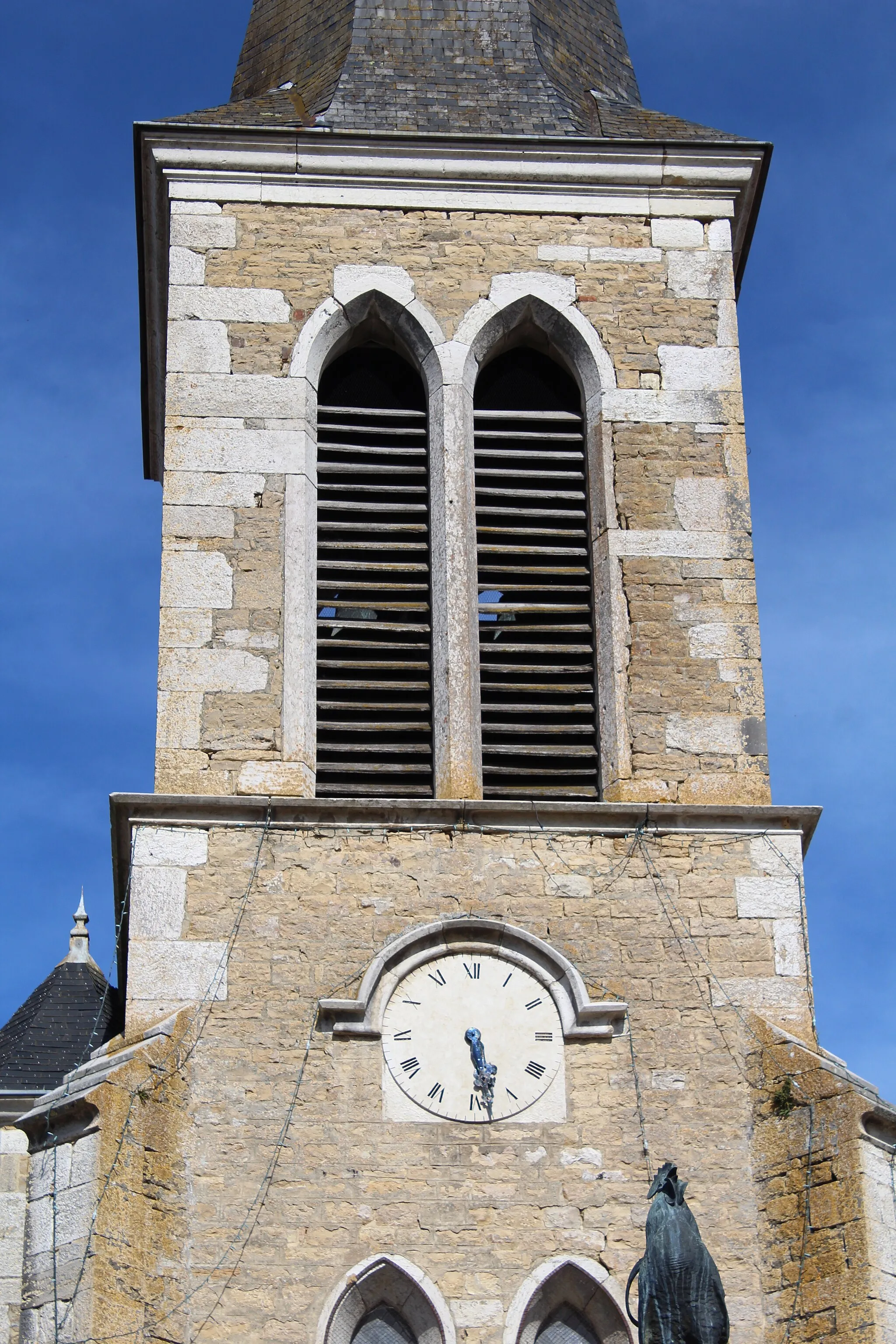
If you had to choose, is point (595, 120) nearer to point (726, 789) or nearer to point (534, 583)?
point (534, 583)

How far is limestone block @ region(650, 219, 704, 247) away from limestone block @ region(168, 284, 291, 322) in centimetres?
207

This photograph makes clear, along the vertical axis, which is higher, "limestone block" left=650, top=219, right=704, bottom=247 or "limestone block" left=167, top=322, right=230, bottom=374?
"limestone block" left=650, top=219, right=704, bottom=247

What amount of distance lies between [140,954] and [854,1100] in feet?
10.3

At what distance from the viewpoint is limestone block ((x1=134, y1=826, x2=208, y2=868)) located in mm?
11953

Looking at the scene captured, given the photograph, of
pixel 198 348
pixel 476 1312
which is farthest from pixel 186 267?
pixel 476 1312

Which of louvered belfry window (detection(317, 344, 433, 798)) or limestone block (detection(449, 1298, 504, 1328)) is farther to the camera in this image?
louvered belfry window (detection(317, 344, 433, 798))

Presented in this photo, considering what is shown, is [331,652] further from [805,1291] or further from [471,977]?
[805,1291]

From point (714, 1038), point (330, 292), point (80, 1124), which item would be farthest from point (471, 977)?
point (330, 292)

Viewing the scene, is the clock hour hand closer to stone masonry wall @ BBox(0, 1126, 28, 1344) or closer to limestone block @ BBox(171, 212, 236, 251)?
stone masonry wall @ BBox(0, 1126, 28, 1344)

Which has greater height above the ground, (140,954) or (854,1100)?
(140,954)

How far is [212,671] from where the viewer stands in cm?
1259

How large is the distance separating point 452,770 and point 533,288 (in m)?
2.81

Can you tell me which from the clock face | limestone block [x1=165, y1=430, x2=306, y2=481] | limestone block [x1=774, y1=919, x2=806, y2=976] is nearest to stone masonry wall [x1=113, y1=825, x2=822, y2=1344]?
limestone block [x1=774, y1=919, x2=806, y2=976]

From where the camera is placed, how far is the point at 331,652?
13.0m
